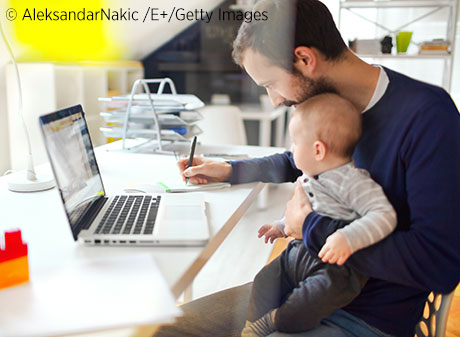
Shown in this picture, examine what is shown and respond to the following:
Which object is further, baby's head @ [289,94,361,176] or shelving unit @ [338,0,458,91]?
shelving unit @ [338,0,458,91]

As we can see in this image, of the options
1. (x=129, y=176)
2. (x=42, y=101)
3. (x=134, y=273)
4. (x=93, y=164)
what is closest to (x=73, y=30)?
(x=42, y=101)

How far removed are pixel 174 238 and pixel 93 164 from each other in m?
0.31

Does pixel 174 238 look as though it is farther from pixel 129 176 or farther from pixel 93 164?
pixel 129 176

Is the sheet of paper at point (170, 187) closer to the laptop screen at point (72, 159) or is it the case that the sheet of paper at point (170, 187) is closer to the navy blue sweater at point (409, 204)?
the laptop screen at point (72, 159)

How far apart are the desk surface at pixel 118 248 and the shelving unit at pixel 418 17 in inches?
48.1

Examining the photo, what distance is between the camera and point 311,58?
0.86 meters

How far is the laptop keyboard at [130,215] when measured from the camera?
765 mm

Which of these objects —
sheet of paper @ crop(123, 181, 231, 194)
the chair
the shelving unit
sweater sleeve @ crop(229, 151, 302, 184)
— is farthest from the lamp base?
the shelving unit

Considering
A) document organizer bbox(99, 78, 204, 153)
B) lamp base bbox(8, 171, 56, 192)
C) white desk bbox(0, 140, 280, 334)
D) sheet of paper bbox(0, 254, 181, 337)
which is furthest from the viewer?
document organizer bbox(99, 78, 204, 153)

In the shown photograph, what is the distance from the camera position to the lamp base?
1087 mm

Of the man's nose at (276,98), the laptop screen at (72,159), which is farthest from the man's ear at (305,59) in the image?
the laptop screen at (72,159)

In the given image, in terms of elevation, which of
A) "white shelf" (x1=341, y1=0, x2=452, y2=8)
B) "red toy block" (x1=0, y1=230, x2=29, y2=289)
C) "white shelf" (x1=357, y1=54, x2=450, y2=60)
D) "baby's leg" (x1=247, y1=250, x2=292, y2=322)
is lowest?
"baby's leg" (x1=247, y1=250, x2=292, y2=322)

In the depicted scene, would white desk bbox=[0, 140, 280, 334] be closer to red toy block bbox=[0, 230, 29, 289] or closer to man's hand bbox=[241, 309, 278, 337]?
red toy block bbox=[0, 230, 29, 289]

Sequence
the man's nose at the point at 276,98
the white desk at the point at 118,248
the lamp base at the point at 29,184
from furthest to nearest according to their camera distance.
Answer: the lamp base at the point at 29,184 → the man's nose at the point at 276,98 → the white desk at the point at 118,248
